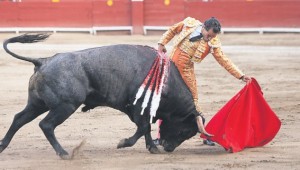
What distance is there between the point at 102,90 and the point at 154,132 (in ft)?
5.32

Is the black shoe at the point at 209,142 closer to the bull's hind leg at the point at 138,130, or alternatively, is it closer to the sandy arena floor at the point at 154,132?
the sandy arena floor at the point at 154,132

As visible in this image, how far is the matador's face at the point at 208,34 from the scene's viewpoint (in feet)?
22.2

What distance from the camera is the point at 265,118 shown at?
7.32 m

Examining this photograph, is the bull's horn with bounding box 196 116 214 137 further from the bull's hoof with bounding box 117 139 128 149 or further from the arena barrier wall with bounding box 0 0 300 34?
the arena barrier wall with bounding box 0 0 300 34

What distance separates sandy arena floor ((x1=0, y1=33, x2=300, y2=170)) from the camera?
21.5 ft

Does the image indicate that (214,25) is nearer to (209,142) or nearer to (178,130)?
(178,130)

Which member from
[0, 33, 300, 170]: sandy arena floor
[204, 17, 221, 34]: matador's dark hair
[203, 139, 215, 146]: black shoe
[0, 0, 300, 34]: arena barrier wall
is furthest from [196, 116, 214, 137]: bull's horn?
[0, 0, 300, 34]: arena barrier wall

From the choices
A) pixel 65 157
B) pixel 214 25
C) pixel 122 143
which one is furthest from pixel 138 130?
pixel 214 25

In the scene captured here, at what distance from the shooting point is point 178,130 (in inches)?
280

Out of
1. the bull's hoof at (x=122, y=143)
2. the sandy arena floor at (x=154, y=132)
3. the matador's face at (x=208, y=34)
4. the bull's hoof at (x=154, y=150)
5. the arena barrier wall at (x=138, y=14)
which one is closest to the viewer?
the sandy arena floor at (x=154, y=132)

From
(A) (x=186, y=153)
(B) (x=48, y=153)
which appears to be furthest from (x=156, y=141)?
(B) (x=48, y=153)

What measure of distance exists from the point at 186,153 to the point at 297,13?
45.6 feet

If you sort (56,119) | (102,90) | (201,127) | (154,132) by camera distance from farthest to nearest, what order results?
(154,132), (201,127), (102,90), (56,119)

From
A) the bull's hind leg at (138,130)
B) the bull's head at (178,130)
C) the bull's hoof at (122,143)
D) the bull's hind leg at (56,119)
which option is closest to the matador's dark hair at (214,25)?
the bull's head at (178,130)
